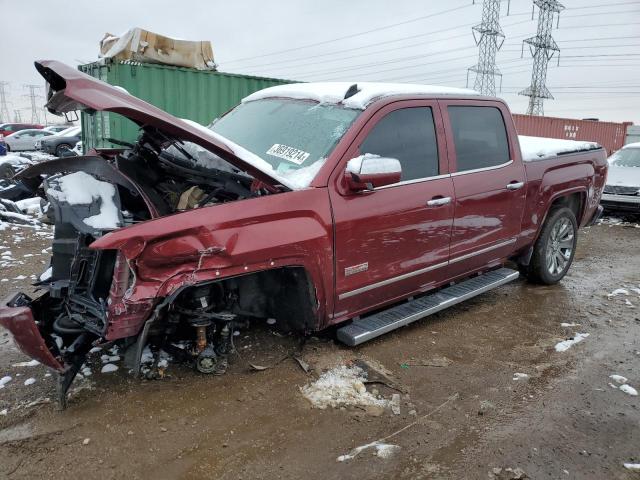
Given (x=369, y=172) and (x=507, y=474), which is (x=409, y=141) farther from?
(x=507, y=474)

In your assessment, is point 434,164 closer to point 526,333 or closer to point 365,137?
point 365,137

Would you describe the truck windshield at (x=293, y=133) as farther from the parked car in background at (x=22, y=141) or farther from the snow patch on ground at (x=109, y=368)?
the parked car in background at (x=22, y=141)

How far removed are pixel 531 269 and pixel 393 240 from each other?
258cm

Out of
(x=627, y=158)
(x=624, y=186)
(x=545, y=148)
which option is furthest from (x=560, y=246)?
(x=627, y=158)

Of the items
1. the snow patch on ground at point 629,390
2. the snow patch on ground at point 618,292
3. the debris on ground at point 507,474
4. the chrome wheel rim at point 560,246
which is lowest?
the debris on ground at point 507,474

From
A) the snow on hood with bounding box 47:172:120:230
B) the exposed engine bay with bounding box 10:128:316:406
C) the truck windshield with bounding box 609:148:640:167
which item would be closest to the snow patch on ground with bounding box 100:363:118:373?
the exposed engine bay with bounding box 10:128:316:406

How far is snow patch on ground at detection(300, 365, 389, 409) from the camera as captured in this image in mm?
3031

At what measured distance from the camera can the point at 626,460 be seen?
8.63 ft

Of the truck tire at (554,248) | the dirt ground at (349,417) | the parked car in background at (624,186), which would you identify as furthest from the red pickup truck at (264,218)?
the parked car in background at (624,186)

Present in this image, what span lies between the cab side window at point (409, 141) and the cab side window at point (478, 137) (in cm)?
29

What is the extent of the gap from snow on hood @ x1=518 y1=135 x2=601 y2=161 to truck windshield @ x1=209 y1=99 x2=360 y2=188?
220cm

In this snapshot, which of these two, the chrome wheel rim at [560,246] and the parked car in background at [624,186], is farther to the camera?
the parked car in background at [624,186]

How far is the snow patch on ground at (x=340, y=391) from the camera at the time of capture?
3.03m

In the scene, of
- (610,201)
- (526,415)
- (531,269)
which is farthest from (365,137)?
(610,201)
